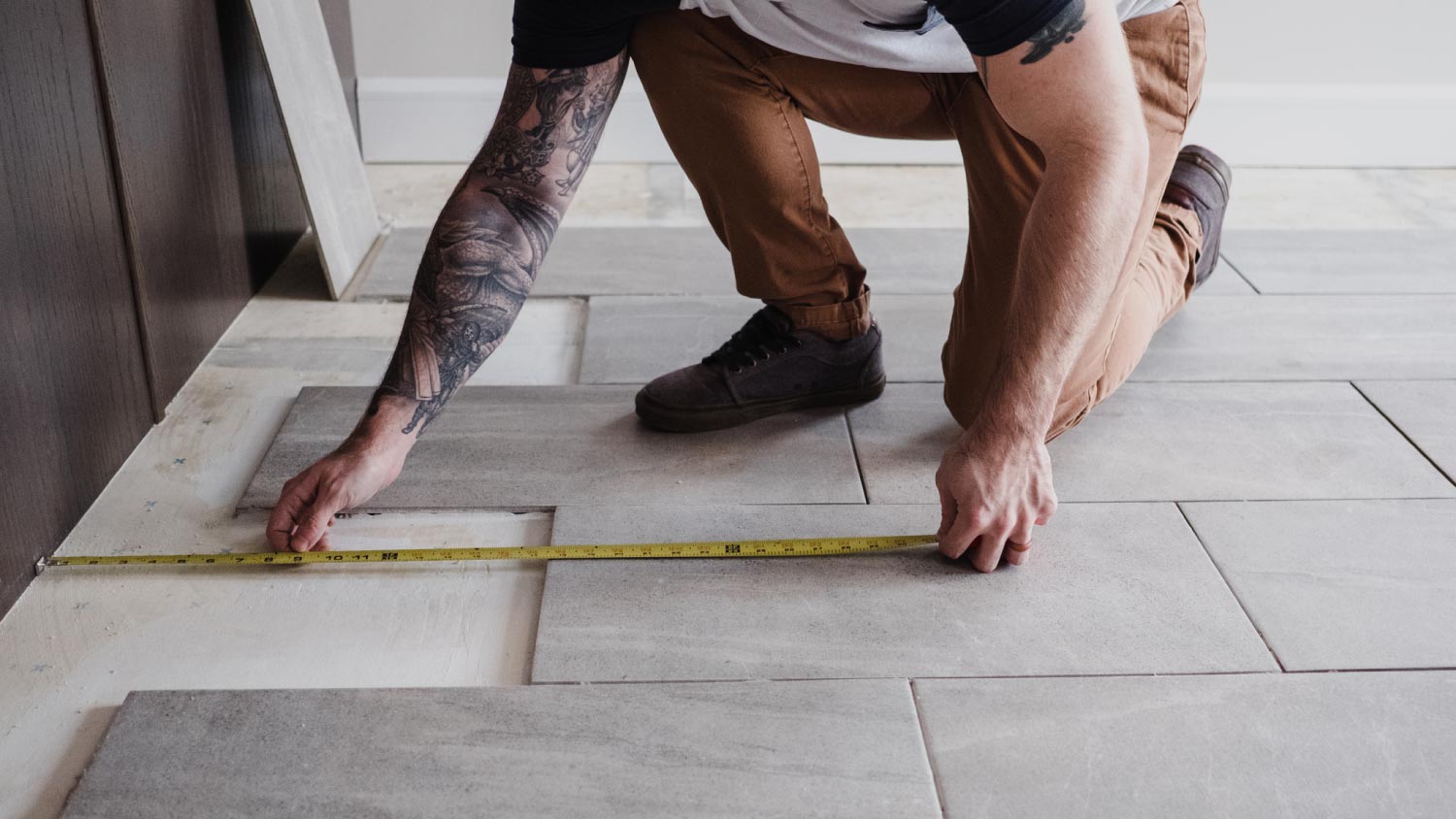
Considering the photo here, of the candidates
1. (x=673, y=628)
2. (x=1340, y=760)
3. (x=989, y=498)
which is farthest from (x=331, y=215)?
(x=1340, y=760)

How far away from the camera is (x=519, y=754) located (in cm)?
136

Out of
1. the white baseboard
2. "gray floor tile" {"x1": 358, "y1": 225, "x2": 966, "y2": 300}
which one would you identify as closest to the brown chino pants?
"gray floor tile" {"x1": 358, "y1": 225, "x2": 966, "y2": 300}

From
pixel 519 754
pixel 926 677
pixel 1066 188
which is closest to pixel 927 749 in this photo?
pixel 926 677

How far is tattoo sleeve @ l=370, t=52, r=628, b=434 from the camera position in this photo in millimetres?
1744

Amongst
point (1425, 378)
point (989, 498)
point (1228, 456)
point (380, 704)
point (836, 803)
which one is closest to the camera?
point (836, 803)

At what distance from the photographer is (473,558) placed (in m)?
1.73

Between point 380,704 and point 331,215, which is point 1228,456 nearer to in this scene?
point 380,704

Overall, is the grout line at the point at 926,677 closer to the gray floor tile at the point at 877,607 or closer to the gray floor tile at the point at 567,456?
the gray floor tile at the point at 877,607

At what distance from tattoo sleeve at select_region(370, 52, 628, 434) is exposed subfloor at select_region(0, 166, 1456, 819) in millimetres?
246

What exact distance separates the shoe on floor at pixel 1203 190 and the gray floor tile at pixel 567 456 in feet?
2.78

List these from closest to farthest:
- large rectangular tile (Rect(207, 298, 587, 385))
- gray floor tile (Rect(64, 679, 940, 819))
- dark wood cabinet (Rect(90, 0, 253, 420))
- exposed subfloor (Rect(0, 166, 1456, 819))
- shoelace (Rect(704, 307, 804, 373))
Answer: gray floor tile (Rect(64, 679, 940, 819)) < exposed subfloor (Rect(0, 166, 1456, 819)) < dark wood cabinet (Rect(90, 0, 253, 420)) < shoelace (Rect(704, 307, 804, 373)) < large rectangular tile (Rect(207, 298, 587, 385))

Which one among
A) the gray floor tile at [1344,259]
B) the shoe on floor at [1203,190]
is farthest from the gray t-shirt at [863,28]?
the gray floor tile at [1344,259]

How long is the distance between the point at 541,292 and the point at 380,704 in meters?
1.36

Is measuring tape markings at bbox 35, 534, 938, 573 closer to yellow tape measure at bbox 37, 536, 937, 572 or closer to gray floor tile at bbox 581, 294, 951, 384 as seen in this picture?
yellow tape measure at bbox 37, 536, 937, 572
